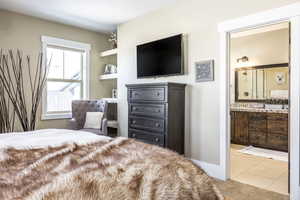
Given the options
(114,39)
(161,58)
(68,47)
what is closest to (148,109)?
(161,58)

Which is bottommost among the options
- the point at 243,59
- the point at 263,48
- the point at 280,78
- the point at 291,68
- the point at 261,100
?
the point at 261,100

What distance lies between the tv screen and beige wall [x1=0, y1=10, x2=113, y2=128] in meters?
1.49

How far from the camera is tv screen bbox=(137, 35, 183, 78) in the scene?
3277 millimetres

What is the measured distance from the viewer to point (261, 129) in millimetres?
4434

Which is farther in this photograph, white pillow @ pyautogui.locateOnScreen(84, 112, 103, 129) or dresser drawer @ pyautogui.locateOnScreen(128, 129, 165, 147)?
white pillow @ pyautogui.locateOnScreen(84, 112, 103, 129)

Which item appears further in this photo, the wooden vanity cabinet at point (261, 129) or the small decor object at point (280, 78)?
the small decor object at point (280, 78)

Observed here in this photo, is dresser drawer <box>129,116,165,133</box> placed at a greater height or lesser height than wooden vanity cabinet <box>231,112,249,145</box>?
greater

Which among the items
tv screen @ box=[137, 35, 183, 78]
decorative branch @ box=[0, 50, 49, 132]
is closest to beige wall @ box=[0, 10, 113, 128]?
decorative branch @ box=[0, 50, 49, 132]

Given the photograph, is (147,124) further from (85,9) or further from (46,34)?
(46,34)

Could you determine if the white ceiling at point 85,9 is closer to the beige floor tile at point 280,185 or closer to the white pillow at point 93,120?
the white pillow at point 93,120

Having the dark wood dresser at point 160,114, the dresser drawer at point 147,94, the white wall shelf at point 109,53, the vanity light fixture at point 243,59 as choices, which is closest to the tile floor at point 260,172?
the dark wood dresser at point 160,114

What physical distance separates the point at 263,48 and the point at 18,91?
206 inches

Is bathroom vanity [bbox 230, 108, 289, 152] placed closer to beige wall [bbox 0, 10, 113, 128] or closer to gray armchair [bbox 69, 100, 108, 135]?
gray armchair [bbox 69, 100, 108, 135]

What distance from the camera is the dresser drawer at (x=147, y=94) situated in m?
3.03
